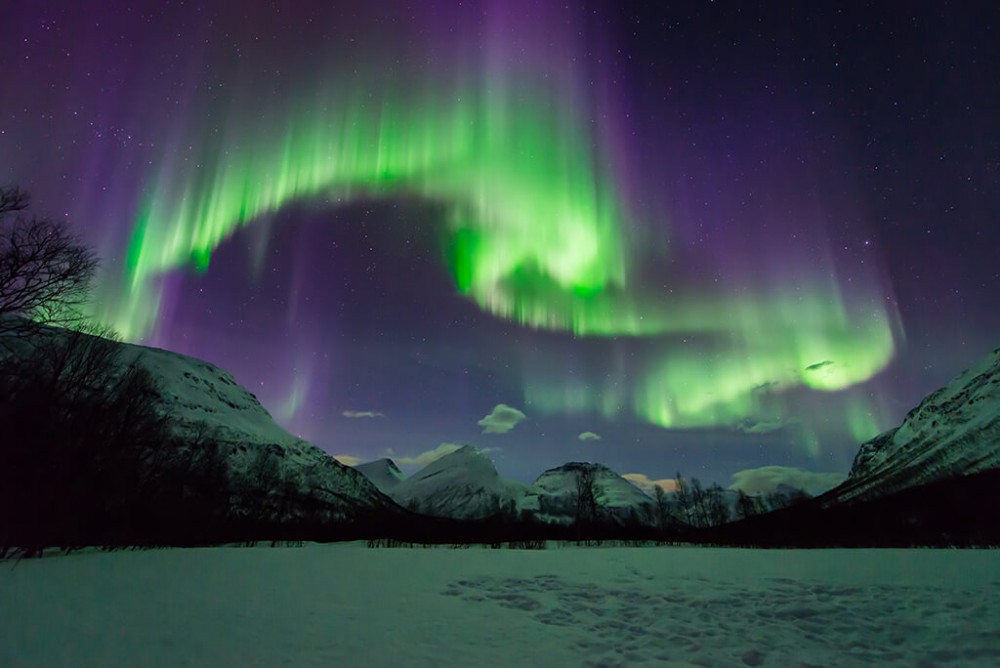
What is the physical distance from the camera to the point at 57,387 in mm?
22984

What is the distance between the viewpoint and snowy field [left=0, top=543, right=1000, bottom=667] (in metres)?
7.16

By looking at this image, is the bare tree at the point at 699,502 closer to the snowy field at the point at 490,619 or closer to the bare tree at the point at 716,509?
the bare tree at the point at 716,509

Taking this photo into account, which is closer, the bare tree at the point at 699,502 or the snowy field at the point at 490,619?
the snowy field at the point at 490,619

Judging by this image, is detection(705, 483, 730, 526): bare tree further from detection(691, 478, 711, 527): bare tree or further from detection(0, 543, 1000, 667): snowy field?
detection(0, 543, 1000, 667): snowy field

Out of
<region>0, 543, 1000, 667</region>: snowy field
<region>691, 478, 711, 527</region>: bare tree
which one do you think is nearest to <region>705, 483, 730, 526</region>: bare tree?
<region>691, 478, 711, 527</region>: bare tree

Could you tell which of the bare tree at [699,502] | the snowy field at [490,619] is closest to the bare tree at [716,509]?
the bare tree at [699,502]

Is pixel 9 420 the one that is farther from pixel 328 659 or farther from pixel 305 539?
pixel 305 539

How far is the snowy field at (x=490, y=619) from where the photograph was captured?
7156 mm

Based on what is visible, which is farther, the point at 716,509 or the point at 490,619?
the point at 716,509

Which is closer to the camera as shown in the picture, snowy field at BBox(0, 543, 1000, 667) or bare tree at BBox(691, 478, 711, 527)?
snowy field at BBox(0, 543, 1000, 667)

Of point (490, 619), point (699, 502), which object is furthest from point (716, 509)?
point (490, 619)

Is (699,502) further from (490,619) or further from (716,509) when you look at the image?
(490,619)

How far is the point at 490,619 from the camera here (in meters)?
9.77

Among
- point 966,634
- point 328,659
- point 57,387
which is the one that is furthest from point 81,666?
point 57,387
